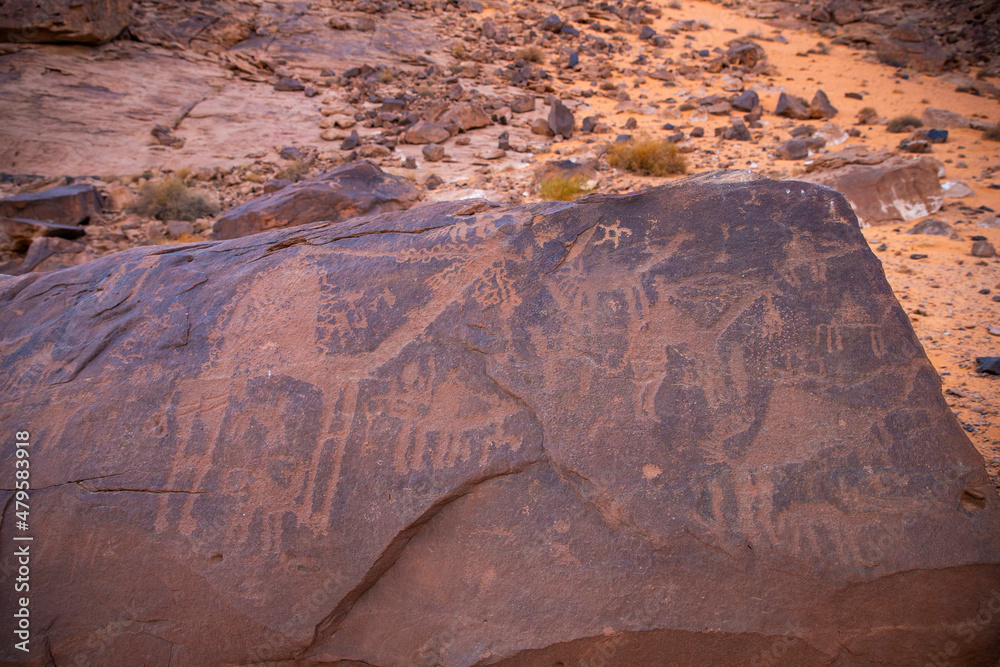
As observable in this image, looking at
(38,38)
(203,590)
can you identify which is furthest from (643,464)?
(38,38)

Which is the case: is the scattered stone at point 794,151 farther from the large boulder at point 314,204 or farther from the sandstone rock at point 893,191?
the large boulder at point 314,204

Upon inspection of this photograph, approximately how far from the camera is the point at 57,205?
17.7 ft

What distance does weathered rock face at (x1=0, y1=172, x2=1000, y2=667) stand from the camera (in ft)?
4.87

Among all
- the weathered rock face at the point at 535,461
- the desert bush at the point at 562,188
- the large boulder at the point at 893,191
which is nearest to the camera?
the weathered rock face at the point at 535,461

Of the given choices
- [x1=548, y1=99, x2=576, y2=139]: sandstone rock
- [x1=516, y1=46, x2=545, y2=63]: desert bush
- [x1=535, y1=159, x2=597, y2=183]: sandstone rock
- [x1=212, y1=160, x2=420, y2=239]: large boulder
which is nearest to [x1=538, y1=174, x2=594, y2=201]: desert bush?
[x1=535, y1=159, x2=597, y2=183]: sandstone rock

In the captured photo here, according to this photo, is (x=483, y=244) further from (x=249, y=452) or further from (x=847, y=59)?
(x=847, y=59)

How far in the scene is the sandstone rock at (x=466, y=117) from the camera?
7.43 meters

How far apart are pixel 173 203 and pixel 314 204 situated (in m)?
2.01

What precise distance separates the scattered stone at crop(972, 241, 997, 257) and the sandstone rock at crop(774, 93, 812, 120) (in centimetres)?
417

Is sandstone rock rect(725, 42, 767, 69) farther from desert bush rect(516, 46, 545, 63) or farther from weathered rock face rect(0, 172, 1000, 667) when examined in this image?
weathered rock face rect(0, 172, 1000, 667)

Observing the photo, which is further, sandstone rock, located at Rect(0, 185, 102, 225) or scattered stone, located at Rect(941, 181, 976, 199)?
sandstone rock, located at Rect(0, 185, 102, 225)

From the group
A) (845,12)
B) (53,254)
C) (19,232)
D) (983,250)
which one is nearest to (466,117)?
(53,254)

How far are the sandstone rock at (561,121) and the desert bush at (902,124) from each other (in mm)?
3759

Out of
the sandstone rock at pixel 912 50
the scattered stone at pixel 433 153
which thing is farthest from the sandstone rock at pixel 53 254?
the sandstone rock at pixel 912 50
